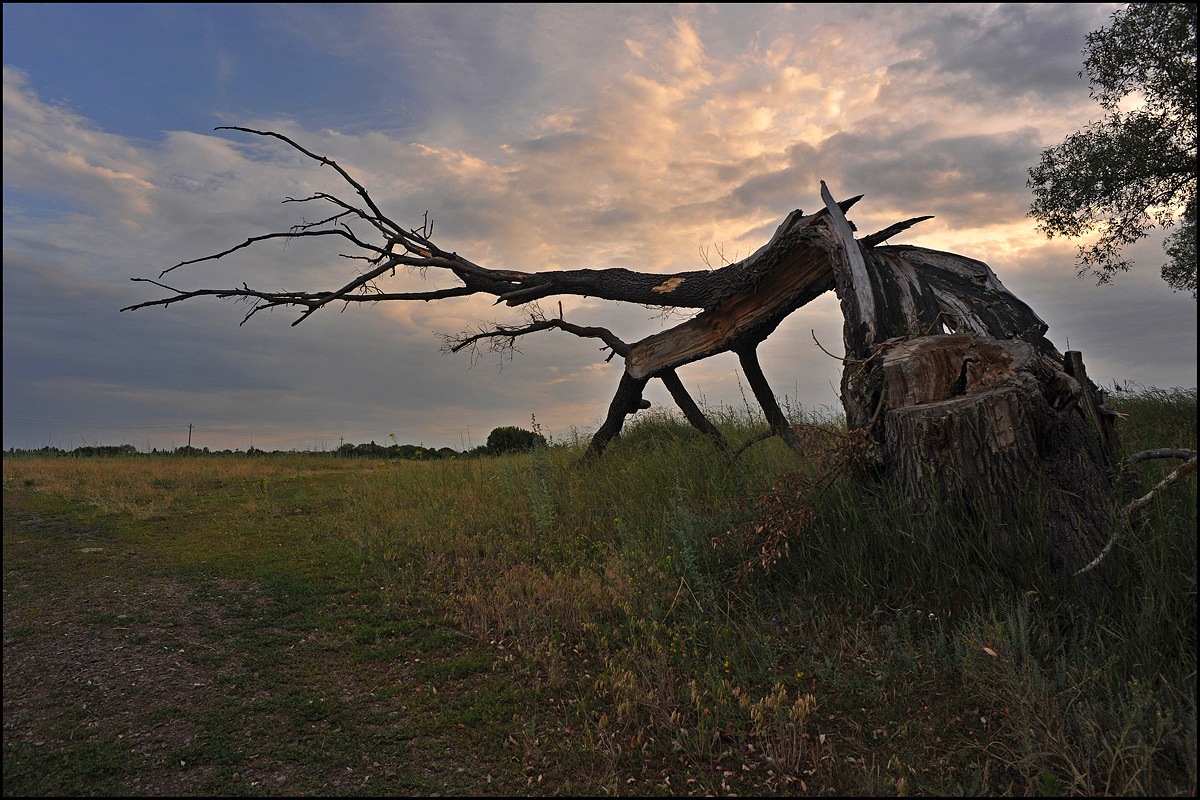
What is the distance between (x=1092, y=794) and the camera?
3.42m

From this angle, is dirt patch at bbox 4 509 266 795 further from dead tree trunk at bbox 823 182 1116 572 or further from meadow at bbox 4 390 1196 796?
dead tree trunk at bbox 823 182 1116 572

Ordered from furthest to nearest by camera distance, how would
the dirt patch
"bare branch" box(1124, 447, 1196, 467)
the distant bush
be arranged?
the distant bush → "bare branch" box(1124, 447, 1196, 467) → the dirt patch

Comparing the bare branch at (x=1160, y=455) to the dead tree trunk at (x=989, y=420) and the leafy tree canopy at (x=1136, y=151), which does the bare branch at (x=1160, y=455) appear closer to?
the dead tree trunk at (x=989, y=420)

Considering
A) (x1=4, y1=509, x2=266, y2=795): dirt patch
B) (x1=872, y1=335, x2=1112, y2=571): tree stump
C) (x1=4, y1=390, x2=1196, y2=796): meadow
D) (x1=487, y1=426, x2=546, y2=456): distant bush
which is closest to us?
(x1=4, y1=390, x2=1196, y2=796): meadow

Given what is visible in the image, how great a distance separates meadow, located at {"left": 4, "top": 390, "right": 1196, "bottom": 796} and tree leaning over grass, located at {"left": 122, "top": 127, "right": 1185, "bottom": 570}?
1.04ft

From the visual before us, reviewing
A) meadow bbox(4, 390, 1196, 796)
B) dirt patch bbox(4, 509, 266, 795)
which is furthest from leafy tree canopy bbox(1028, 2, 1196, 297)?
dirt patch bbox(4, 509, 266, 795)

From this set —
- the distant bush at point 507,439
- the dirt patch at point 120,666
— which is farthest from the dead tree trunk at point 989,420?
the distant bush at point 507,439

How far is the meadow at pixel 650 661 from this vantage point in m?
3.83

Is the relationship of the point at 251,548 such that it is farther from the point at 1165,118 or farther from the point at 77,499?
the point at 1165,118

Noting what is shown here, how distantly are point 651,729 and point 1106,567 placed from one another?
3.14m

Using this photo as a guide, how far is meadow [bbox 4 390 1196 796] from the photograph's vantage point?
3.83m

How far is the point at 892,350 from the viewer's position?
6223mm

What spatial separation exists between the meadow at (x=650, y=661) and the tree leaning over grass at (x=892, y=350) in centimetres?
32

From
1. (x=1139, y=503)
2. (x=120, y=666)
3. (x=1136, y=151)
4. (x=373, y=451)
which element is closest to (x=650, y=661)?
(x=1139, y=503)
